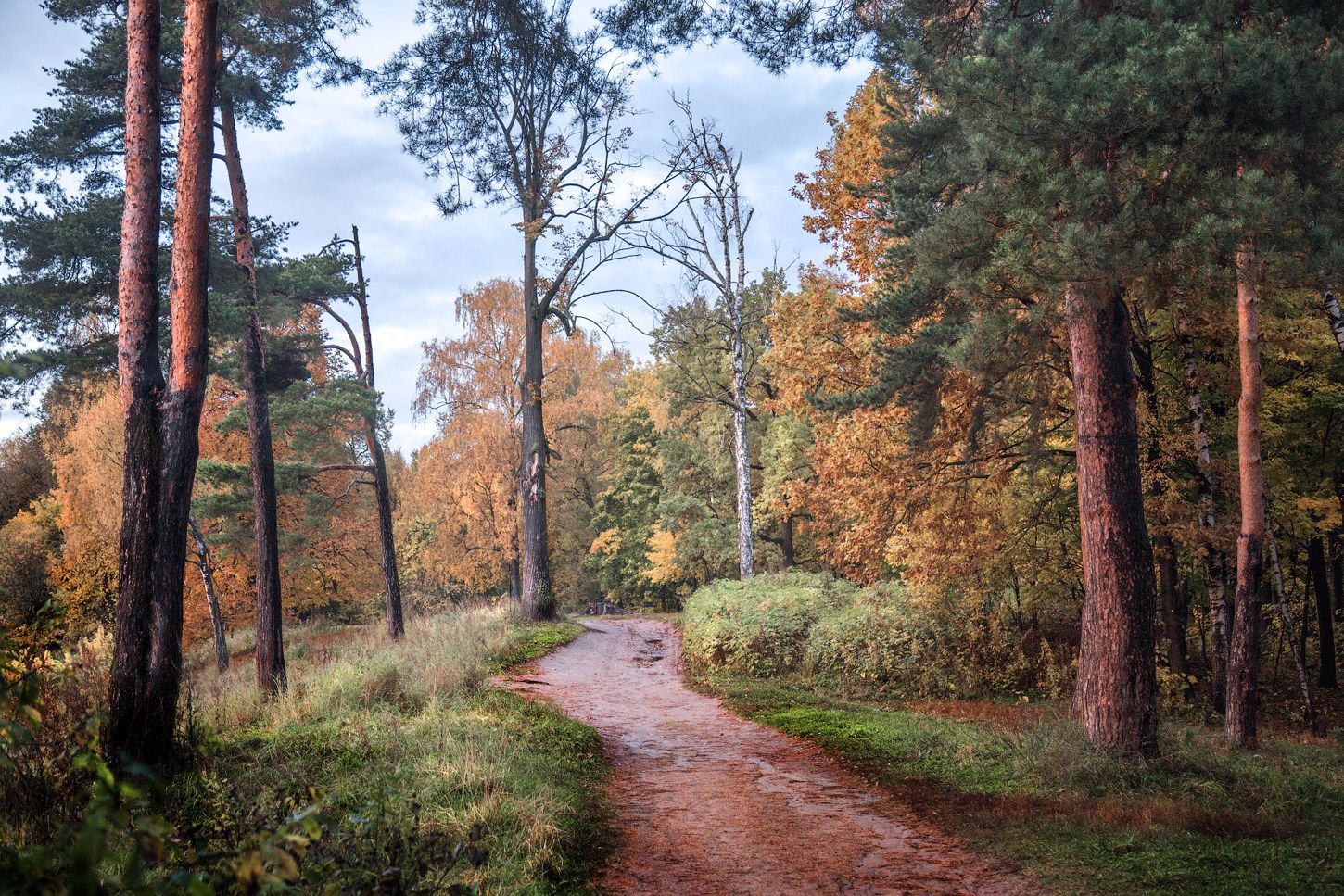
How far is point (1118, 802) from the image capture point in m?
6.39

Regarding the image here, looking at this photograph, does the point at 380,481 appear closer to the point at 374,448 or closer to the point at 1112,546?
the point at 374,448

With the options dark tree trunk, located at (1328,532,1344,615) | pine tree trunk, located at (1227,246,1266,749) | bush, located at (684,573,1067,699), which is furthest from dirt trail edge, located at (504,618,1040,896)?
dark tree trunk, located at (1328,532,1344,615)

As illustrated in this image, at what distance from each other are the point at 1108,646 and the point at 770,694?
19.2 feet

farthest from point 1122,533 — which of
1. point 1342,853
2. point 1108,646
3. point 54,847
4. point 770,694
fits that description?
point 54,847

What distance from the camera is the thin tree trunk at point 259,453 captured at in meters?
13.5

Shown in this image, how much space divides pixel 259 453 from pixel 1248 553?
14.1m

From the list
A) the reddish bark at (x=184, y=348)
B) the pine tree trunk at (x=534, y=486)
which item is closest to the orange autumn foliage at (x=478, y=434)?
the pine tree trunk at (x=534, y=486)

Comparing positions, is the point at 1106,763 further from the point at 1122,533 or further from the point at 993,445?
the point at 993,445

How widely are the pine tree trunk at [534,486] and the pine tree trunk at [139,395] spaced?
1319 cm

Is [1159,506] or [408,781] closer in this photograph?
[408,781]

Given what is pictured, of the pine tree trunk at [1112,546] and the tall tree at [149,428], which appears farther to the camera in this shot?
the pine tree trunk at [1112,546]

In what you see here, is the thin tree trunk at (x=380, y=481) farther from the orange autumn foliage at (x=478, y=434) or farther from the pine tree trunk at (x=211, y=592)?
the orange autumn foliage at (x=478, y=434)

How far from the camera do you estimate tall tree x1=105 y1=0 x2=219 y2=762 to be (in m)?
6.76

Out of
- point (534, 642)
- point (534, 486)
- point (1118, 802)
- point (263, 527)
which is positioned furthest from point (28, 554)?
point (1118, 802)
